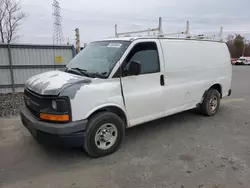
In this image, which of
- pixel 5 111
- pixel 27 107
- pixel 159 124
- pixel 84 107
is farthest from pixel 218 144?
pixel 5 111

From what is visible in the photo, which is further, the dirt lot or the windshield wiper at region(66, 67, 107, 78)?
the windshield wiper at region(66, 67, 107, 78)

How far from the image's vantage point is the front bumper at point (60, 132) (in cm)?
316

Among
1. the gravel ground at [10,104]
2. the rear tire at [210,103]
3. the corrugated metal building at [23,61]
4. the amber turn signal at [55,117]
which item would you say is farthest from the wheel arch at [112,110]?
the corrugated metal building at [23,61]

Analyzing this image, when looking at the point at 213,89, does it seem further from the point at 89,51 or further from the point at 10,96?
the point at 10,96

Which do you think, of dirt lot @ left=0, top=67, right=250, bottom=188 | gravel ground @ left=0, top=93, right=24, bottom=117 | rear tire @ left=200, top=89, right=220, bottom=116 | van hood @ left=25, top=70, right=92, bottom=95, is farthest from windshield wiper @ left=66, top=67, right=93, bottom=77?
rear tire @ left=200, top=89, right=220, bottom=116

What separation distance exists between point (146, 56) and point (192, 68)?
1470 mm

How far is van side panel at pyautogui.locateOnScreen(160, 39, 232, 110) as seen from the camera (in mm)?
4504

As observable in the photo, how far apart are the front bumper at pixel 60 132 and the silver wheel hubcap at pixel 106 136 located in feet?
1.10

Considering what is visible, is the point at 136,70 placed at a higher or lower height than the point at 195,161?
higher

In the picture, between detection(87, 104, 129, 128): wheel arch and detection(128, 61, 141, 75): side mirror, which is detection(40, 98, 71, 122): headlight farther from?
detection(128, 61, 141, 75): side mirror

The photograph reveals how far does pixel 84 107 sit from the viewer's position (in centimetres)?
326

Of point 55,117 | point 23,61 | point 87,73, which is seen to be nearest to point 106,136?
point 55,117

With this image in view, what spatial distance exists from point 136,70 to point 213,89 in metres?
3.00

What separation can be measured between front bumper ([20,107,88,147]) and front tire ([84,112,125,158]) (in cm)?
14
